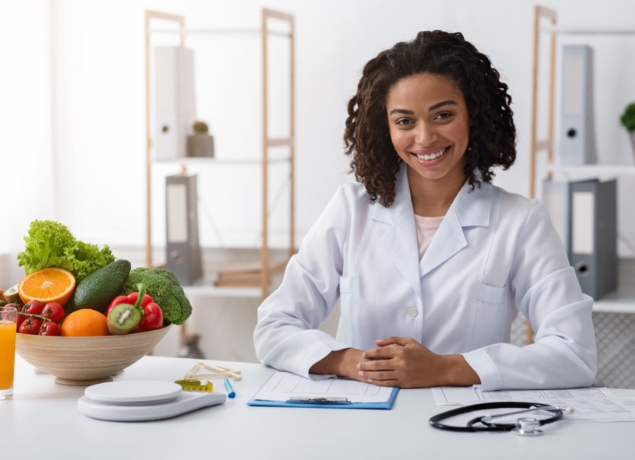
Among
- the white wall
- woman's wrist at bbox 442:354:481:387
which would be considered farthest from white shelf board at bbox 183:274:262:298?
woman's wrist at bbox 442:354:481:387

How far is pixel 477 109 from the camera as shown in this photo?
6.25ft

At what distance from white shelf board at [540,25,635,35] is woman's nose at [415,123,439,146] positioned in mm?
1033

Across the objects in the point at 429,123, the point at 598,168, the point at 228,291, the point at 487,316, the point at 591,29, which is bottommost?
the point at 228,291

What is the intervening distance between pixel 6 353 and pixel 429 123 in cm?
96

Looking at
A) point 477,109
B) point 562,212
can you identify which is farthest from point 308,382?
point 562,212

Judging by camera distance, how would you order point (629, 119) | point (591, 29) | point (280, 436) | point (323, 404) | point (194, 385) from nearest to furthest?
point (280, 436) → point (323, 404) → point (194, 385) → point (591, 29) → point (629, 119)

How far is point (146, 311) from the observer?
1521mm

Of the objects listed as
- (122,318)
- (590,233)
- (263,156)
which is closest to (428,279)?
(122,318)

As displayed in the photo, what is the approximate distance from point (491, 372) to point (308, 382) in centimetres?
33

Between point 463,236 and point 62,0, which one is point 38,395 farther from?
point 62,0

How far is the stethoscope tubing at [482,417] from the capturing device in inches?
50.2

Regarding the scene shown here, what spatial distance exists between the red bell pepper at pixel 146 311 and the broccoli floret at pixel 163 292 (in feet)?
0.14

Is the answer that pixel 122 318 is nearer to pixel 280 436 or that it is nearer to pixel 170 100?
pixel 280 436

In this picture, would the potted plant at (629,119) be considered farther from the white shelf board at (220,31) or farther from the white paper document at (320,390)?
the white paper document at (320,390)
